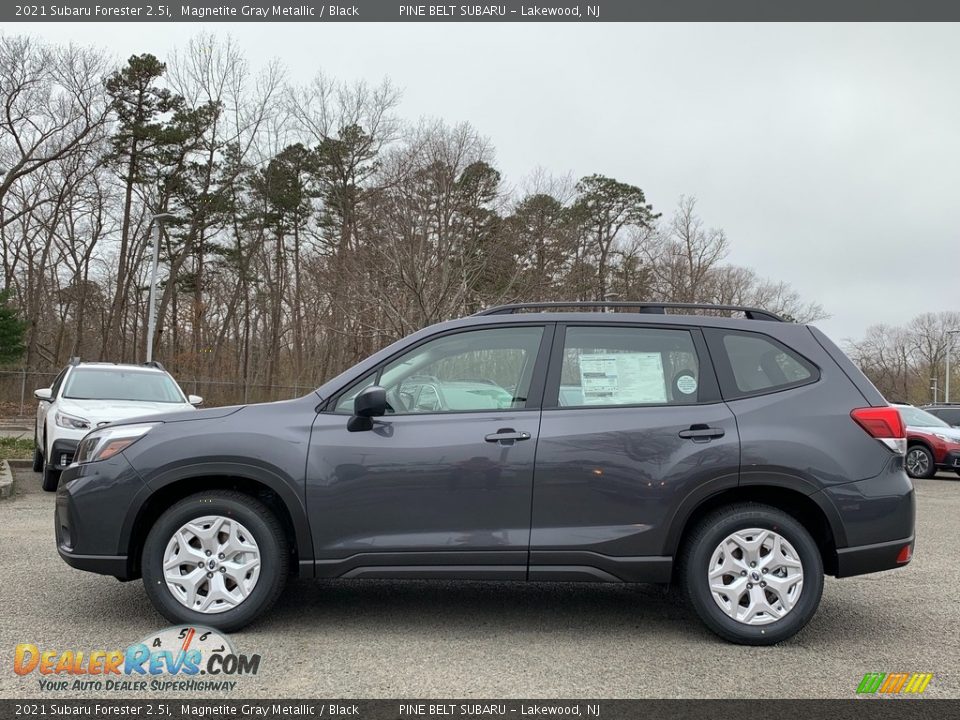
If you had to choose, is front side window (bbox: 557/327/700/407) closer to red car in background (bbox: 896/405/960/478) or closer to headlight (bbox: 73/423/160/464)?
headlight (bbox: 73/423/160/464)

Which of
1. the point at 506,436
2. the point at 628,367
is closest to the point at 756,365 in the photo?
the point at 628,367

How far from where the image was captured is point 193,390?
32094 mm

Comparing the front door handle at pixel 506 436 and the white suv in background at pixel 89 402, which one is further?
the white suv in background at pixel 89 402

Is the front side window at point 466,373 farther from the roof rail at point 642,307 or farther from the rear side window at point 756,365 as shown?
the rear side window at point 756,365

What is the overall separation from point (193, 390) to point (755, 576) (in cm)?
3048

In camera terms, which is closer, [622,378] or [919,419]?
[622,378]


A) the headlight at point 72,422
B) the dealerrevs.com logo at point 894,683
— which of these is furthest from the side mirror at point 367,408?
the headlight at point 72,422

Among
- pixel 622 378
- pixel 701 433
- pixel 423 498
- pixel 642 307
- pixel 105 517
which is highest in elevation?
pixel 642 307

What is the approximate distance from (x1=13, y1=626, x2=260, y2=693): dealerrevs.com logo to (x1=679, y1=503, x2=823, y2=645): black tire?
7.62ft

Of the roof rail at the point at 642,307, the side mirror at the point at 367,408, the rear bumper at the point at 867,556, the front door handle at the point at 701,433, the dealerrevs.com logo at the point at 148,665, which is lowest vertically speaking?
the dealerrevs.com logo at the point at 148,665

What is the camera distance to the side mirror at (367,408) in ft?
14.4

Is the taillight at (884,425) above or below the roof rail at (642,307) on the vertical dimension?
below

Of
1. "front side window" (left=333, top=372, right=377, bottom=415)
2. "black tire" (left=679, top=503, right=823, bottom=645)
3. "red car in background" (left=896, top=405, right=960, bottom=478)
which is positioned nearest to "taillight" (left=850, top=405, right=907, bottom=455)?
"black tire" (left=679, top=503, right=823, bottom=645)

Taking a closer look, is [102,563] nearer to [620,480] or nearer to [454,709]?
[454,709]
